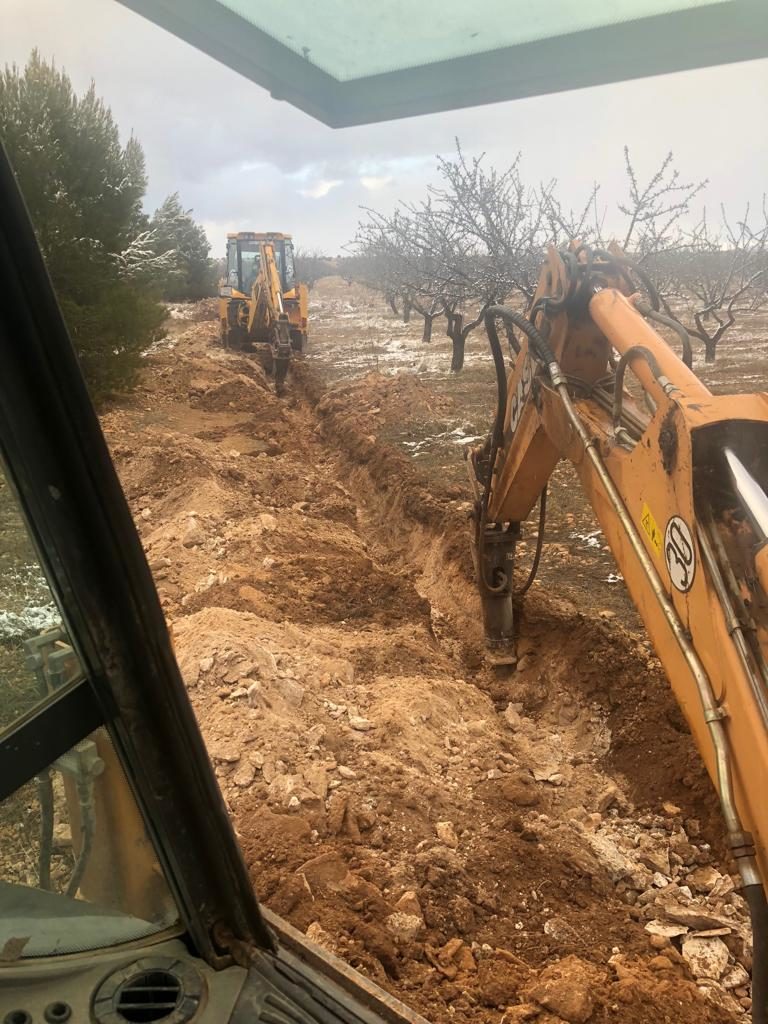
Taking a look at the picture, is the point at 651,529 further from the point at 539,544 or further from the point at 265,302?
the point at 265,302

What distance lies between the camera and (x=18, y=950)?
1218 millimetres

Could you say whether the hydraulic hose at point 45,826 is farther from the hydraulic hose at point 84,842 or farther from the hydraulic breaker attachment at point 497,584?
the hydraulic breaker attachment at point 497,584

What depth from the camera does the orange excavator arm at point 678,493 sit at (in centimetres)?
181

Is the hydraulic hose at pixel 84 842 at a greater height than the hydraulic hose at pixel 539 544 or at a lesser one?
greater

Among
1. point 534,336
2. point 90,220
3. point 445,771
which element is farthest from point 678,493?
point 90,220

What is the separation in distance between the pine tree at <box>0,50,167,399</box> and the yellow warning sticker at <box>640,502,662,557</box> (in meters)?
10.2

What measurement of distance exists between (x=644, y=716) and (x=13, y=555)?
3985 mm

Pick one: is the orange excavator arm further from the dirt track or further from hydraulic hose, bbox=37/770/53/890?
hydraulic hose, bbox=37/770/53/890

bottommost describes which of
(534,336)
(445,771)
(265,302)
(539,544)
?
(445,771)

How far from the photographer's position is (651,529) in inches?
97.7

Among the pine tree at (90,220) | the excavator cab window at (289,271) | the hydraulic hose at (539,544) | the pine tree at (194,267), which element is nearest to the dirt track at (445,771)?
the hydraulic hose at (539,544)

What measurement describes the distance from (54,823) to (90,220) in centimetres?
1421

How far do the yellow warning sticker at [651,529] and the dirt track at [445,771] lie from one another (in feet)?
4.82

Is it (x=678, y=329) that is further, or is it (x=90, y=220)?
(x=90, y=220)
